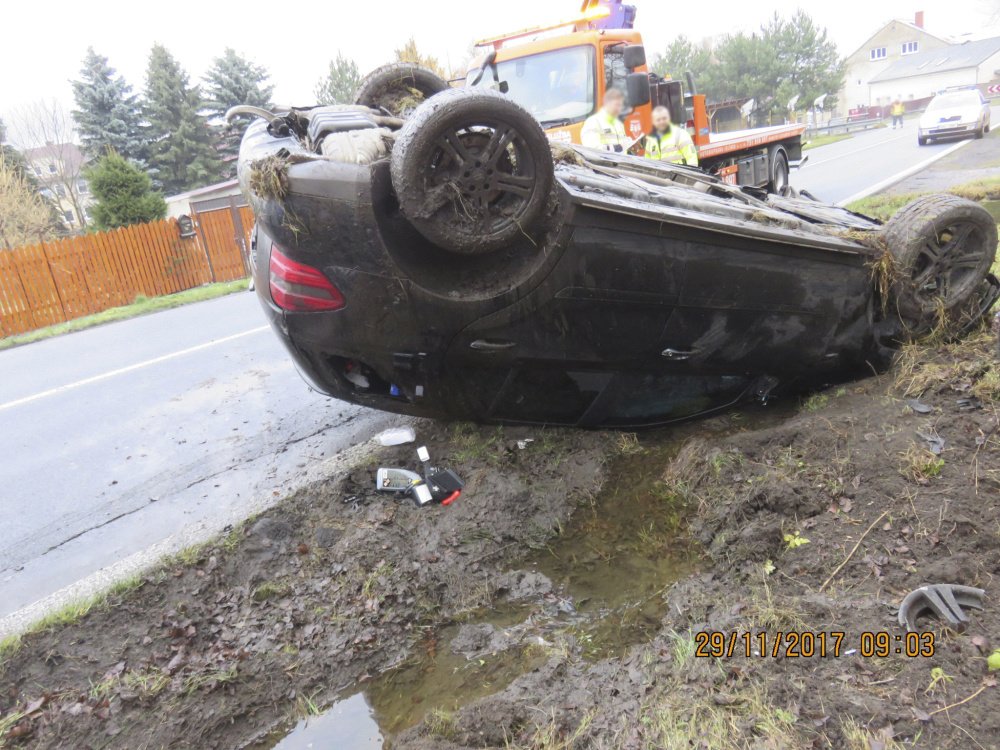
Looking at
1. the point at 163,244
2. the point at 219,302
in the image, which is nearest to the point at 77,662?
the point at 219,302

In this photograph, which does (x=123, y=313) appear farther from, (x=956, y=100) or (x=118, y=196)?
(x=956, y=100)

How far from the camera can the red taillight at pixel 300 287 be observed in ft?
Result: 10.1

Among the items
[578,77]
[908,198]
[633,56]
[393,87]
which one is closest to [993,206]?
[908,198]

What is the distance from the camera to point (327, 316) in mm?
3137

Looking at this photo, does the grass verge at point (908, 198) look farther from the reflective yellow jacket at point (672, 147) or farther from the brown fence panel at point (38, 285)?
the brown fence panel at point (38, 285)

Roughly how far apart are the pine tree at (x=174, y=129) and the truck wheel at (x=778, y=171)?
99.1ft

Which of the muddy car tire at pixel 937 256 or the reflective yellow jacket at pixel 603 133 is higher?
the reflective yellow jacket at pixel 603 133

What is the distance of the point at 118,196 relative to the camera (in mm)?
18703

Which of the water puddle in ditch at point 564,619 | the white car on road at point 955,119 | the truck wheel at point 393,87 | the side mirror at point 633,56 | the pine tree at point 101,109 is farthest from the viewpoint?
the pine tree at point 101,109

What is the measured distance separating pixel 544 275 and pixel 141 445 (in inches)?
135

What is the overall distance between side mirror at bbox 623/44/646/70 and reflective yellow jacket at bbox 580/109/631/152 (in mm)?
592

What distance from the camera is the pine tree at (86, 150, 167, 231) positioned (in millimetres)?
18562

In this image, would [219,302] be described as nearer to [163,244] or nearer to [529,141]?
[163,244]

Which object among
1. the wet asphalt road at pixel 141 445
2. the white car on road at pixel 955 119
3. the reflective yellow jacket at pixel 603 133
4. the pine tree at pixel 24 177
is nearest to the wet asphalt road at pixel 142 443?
the wet asphalt road at pixel 141 445
